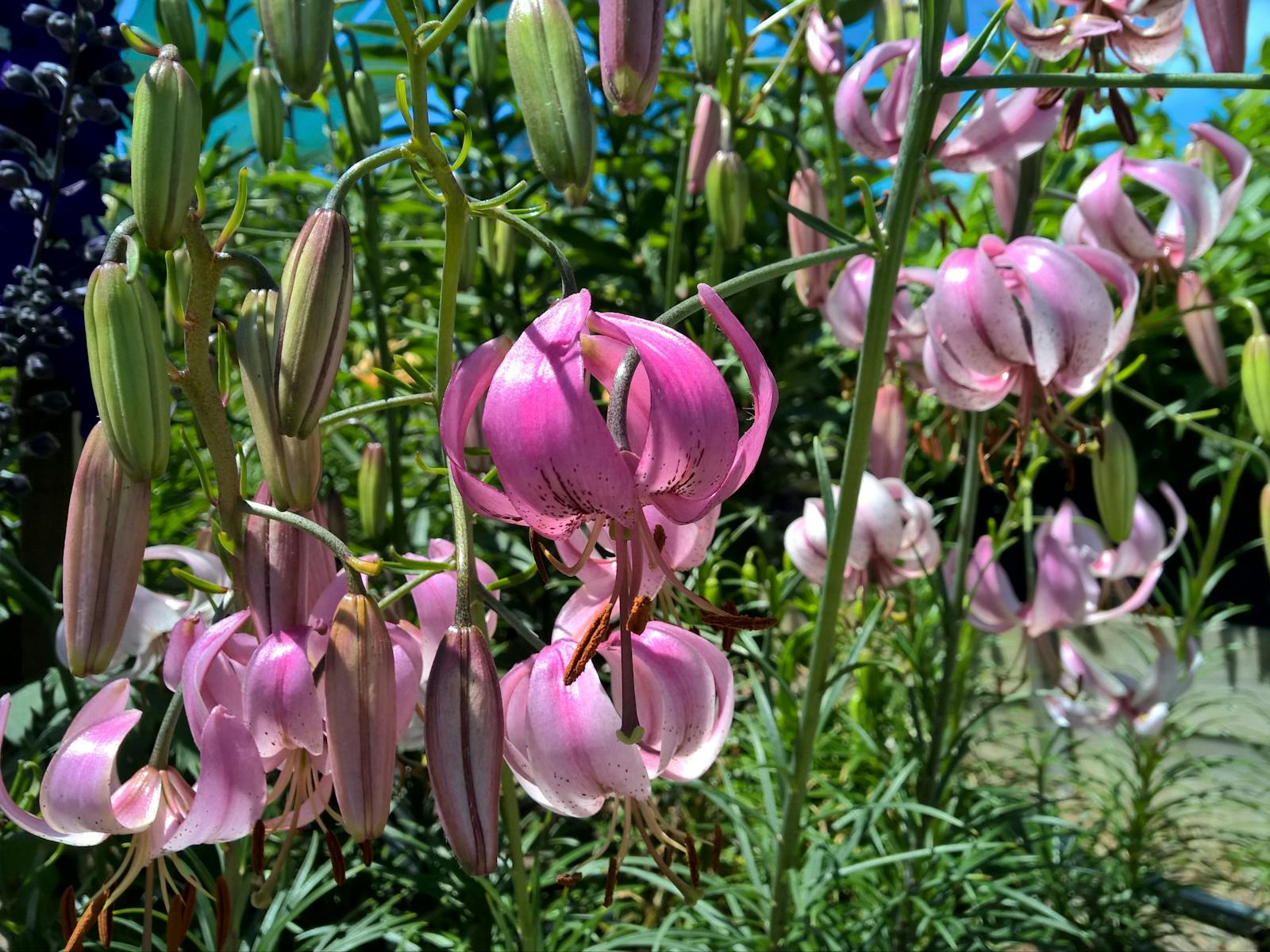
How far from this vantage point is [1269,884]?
132cm

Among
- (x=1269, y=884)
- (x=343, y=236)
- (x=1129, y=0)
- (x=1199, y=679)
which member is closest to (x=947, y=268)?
(x=1129, y=0)

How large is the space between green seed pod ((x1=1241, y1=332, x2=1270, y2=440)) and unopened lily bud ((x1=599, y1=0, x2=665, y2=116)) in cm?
67

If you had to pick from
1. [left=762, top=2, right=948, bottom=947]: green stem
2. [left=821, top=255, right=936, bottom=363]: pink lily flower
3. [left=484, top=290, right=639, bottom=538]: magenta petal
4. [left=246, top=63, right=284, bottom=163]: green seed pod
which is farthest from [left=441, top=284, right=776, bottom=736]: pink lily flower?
[left=246, top=63, right=284, bottom=163]: green seed pod

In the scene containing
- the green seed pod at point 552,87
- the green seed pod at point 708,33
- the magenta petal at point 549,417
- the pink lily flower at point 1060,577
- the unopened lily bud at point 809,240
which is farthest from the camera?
the pink lily flower at point 1060,577

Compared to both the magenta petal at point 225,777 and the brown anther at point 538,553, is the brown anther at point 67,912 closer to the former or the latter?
the magenta petal at point 225,777

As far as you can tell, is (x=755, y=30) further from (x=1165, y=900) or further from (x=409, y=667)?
(x=1165, y=900)

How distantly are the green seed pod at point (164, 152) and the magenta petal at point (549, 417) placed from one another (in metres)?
0.16

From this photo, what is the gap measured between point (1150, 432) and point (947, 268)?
1218mm

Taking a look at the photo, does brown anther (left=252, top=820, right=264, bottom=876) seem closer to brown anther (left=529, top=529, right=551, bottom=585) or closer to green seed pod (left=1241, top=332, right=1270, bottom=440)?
brown anther (left=529, top=529, right=551, bottom=585)

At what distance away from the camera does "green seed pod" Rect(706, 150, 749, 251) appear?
88 centimetres

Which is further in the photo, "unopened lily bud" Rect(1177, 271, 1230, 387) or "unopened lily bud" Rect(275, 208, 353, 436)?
"unopened lily bud" Rect(1177, 271, 1230, 387)

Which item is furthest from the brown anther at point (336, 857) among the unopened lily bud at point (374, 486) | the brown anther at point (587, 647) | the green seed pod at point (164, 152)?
the unopened lily bud at point (374, 486)

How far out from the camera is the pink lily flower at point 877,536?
0.88 m

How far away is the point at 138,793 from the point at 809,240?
2.38 ft
